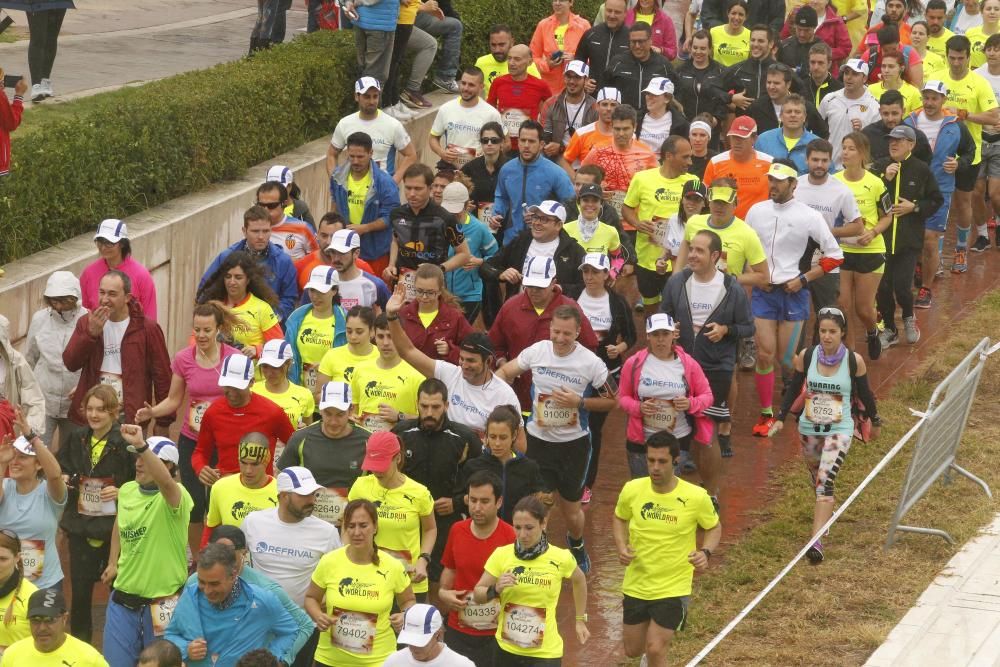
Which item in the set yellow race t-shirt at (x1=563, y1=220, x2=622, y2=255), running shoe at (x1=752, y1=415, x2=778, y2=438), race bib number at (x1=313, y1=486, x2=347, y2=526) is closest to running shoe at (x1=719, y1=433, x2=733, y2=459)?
running shoe at (x1=752, y1=415, x2=778, y2=438)

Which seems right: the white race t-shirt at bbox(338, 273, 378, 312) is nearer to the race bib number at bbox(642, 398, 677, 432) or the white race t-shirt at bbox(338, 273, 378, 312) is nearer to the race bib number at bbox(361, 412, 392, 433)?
the race bib number at bbox(361, 412, 392, 433)

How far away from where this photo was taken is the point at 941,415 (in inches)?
496

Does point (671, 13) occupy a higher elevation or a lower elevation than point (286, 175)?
lower

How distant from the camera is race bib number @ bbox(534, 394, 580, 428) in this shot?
40.1 ft

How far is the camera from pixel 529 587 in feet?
32.3

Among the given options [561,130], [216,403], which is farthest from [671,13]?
[216,403]

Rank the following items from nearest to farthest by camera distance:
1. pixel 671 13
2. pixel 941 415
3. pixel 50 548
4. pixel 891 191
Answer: pixel 50 548
pixel 941 415
pixel 891 191
pixel 671 13

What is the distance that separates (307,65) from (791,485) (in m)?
6.84

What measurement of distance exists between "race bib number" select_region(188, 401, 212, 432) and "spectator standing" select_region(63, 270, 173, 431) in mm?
267

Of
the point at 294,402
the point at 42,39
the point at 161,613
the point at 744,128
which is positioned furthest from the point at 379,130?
the point at 161,613

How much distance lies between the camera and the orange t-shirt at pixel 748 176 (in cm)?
1559

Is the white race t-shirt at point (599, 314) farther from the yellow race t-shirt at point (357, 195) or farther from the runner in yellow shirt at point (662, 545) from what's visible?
the yellow race t-shirt at point (357, 195)

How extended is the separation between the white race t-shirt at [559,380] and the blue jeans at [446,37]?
822 centimetres

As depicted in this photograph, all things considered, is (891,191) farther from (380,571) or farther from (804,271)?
(380,571)
